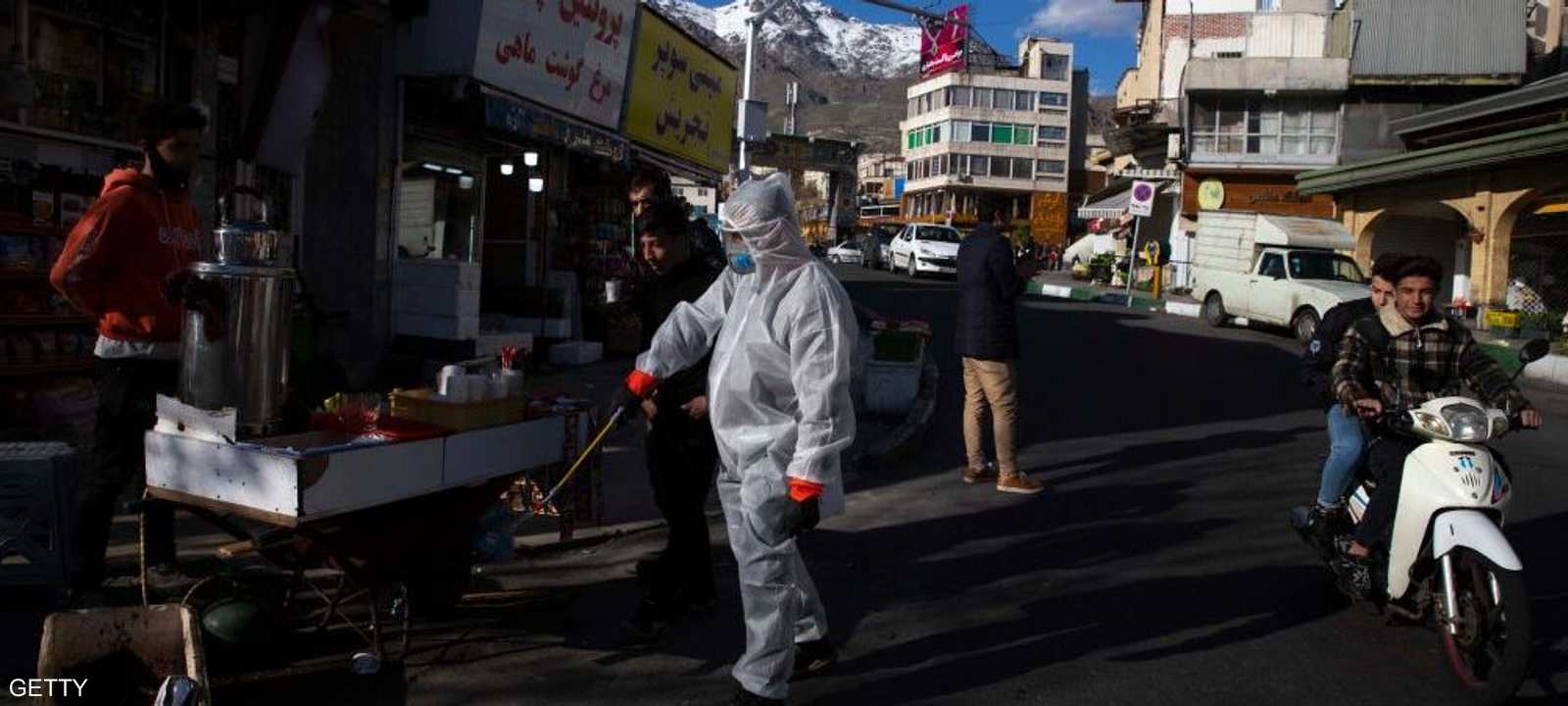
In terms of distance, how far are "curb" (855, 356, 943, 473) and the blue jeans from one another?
3.47m

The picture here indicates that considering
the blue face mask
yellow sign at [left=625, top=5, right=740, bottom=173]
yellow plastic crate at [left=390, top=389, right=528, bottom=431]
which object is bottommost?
yellow plastic crate at [left=390, top=389, right=528, bottom=431]

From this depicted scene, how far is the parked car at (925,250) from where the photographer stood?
32.5 metres

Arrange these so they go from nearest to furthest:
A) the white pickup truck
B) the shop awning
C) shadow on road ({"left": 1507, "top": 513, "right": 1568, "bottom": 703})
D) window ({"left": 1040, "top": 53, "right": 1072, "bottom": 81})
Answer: shadow on road ({"left": 1507, "top": 513, "right": 1568, "bottom": 703})
the white pickup truck
the shop awning
window ({"left": 1040, "top": 53, "right": 1072, "bottom": 81})

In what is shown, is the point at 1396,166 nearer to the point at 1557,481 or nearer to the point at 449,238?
the point at 1557,481

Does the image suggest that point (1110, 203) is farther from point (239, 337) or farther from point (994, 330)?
point (239, 337)

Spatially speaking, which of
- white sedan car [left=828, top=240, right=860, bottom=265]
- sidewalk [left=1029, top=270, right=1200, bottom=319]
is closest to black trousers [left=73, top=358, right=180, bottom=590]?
sidewalk [left=1029, top=270, right=1200, bottom=319]

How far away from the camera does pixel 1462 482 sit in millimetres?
4133

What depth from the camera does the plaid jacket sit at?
456 cm

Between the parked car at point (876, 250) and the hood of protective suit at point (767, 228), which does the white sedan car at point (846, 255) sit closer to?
the parked car at point (876, 250)

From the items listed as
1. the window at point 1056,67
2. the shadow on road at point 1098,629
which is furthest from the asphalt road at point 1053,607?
the window at point 1056,67

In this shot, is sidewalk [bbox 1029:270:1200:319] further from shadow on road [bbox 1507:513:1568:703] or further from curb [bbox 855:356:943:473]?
shadow on road [bbox 1507:513:1568:703]

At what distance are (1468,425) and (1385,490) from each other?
47 cm

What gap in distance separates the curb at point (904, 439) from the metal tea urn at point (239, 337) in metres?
4.74

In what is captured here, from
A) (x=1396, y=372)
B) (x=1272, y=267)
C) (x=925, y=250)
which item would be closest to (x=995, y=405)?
(x=1396, y=372)
